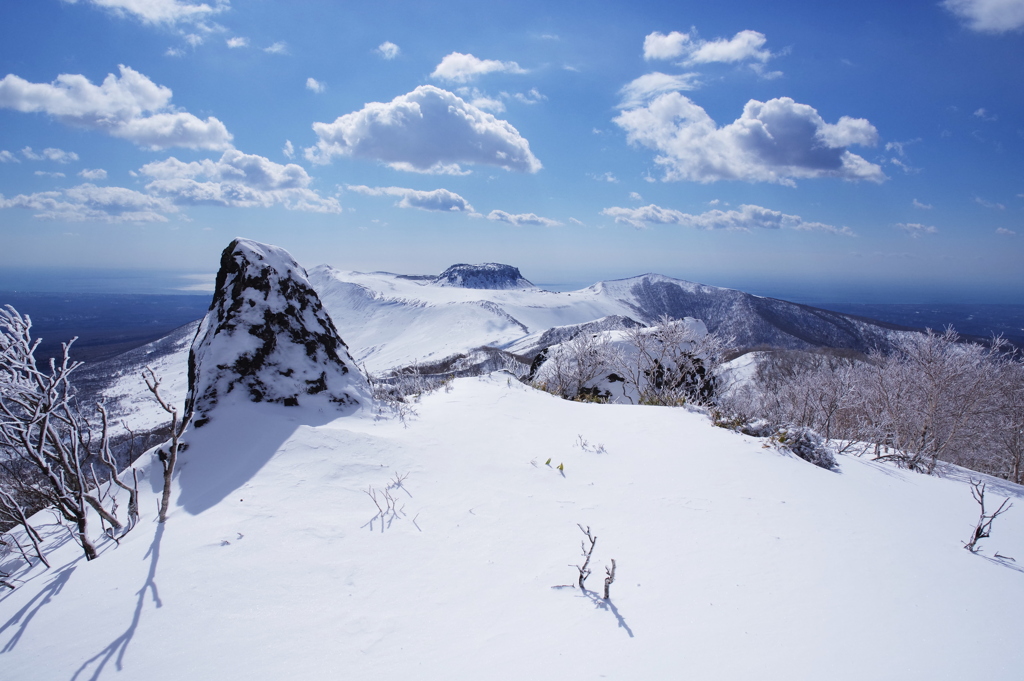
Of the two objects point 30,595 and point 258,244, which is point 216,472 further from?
point 258,244

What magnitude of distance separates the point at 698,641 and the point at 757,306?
21378cm

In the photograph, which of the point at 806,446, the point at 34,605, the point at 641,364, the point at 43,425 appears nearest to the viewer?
the point at 34,605

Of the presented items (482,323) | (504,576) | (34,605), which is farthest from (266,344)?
(482,323)

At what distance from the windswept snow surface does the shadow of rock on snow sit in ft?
0.12

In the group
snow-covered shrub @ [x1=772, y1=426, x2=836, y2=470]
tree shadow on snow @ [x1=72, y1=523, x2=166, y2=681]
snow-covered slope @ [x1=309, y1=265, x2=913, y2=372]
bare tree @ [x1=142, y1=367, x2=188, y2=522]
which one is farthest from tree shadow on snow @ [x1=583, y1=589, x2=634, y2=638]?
snow-covered slope @ [x1=309, y1=265, x2=913, y2=372]

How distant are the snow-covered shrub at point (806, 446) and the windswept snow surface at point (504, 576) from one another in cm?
56

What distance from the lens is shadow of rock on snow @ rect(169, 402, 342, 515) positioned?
5039mm

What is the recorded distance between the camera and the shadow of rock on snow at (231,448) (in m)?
5.04

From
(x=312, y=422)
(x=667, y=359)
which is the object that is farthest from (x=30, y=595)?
(x=667, y=359)

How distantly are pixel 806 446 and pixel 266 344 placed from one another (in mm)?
10302

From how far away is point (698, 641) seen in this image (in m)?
3.00

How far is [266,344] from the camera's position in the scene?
7.85m

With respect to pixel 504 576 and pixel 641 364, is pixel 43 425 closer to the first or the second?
pixel 504 576

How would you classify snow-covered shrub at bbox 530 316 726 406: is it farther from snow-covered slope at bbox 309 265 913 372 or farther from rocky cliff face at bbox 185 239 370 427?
snow-covered slope at bbox 309 265 913 372
